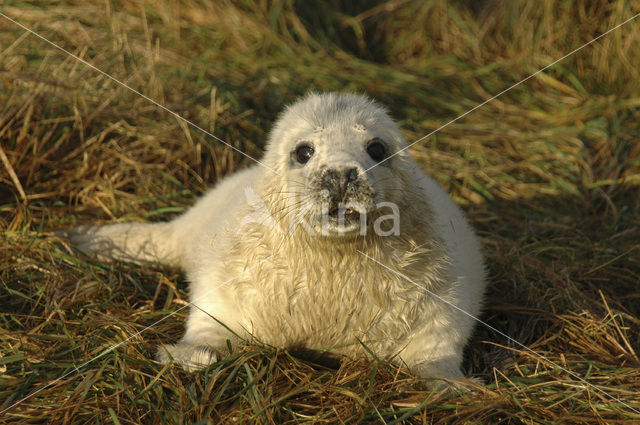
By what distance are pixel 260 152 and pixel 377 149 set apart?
87.9 inches

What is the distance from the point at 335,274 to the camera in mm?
2418

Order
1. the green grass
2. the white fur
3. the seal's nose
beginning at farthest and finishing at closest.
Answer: the white fur → the green grass → the seal's nose

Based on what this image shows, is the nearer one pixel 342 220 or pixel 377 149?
pixel 342 220

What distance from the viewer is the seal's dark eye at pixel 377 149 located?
2418 mm

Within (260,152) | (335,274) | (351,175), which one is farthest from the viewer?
(260,152)

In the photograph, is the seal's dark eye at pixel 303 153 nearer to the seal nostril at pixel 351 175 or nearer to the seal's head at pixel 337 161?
the seal's head at pixel 337 161

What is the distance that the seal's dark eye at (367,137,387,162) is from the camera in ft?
7.93

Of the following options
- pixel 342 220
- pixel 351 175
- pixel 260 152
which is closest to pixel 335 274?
pixel 342 220

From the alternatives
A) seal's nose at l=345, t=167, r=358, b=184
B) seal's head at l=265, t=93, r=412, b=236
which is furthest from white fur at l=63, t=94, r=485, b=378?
seal's nose at l=345, t=167, r=358, b=184

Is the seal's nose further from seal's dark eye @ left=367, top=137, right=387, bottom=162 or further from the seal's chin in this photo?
seal's dark eye @ left=367, top=137, right=387, bottom=162

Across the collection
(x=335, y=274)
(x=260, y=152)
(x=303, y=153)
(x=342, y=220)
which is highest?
(x=303, y=153)

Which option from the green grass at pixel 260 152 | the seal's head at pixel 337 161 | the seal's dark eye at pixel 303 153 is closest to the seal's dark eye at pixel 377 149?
the seal's head at pixel 337 161

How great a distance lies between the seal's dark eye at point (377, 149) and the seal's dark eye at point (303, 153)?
222 mm

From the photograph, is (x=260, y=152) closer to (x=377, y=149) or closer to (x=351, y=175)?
(x=377, y=149)
